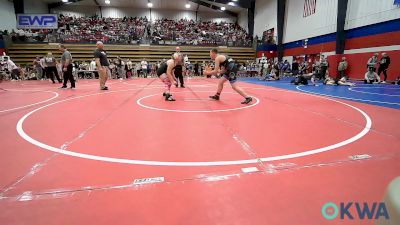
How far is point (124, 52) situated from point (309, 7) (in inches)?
739

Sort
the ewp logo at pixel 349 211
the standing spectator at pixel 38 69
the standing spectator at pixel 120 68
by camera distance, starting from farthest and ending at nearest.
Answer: the standing spectator at pixel 120 68, the standing spectator at pixel 38 69, the ewp logo at pixel 349 211

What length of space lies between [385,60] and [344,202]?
14.7 meters

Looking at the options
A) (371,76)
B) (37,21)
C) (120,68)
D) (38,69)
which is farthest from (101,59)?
(37,21)

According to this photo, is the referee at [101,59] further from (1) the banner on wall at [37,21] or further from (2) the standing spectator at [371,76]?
(1) the banner on wall at [37,21]

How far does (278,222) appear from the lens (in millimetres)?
1678

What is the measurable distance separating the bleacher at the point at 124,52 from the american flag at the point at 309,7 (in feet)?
26.8

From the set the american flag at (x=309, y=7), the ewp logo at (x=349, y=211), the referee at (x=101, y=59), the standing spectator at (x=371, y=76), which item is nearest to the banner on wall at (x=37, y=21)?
the referee at (x=101, y=59)

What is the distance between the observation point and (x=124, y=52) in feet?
86.4

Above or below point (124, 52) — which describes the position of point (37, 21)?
above

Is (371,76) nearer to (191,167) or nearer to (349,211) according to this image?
(349,211)

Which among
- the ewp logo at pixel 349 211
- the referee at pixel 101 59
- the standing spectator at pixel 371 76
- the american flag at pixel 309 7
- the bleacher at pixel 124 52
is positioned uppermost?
the american flag at pixel 309 7

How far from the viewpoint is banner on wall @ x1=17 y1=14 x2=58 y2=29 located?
Answer: 22.1 m

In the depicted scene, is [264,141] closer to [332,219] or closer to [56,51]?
[332,219]

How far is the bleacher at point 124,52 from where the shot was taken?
23.8 meters
